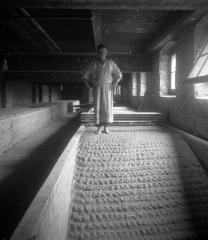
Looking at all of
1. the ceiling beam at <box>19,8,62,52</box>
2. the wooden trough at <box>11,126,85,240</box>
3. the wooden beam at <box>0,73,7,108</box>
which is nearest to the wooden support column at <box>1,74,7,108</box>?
the wooden beam at <box>0,73,7,108</box>

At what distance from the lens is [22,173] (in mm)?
4035

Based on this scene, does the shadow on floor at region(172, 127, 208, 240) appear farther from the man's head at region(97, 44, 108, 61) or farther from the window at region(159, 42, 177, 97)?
the window at region(159, 42, 177, 97)

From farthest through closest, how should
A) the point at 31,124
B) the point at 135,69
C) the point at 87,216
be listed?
the point at 135,69 < the point at 31,124 < the point at 87,216

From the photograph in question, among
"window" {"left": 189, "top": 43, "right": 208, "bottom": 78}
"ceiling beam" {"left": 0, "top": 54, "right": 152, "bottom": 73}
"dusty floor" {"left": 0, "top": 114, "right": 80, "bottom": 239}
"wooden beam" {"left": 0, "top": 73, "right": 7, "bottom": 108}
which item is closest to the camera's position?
"dusty floor" {"left": 0, "top": 114, "right": 80, "bottom": 239}

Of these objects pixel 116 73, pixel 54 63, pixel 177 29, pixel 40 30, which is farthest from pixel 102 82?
pixel 54 63

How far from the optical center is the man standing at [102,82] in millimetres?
4770

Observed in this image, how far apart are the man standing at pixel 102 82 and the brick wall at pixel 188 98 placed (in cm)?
158

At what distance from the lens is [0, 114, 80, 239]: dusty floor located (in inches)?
112

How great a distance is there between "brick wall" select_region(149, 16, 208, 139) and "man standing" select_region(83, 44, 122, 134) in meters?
1.58

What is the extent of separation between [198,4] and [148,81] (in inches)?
204

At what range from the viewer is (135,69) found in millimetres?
7707

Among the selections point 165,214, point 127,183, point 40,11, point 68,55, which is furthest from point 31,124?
point 165,214

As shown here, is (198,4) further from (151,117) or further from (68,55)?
(68,55)

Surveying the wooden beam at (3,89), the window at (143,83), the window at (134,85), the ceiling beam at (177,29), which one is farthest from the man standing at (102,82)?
the window at (134,85)
